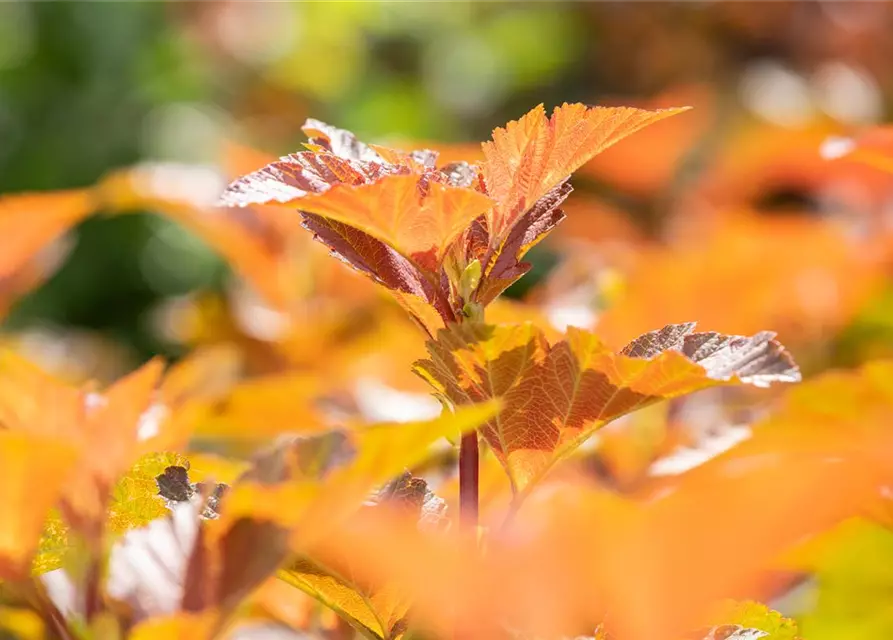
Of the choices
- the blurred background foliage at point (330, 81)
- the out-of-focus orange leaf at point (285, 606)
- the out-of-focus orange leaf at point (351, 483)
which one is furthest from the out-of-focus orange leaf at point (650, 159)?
the out-of-focus orange leaf at point (351, 483)

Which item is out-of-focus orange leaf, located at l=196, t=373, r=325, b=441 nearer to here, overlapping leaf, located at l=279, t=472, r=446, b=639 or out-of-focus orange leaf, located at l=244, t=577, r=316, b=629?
out-of-focus orange leaf, located at l=244, t=577, r=316, b=629

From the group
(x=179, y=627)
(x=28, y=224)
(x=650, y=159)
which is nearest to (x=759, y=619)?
(x=179, y=627)

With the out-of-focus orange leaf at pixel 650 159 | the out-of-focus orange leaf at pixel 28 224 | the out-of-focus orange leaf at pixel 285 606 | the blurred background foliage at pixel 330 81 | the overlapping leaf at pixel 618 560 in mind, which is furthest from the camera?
the blurred background foliage at pixel 330 81

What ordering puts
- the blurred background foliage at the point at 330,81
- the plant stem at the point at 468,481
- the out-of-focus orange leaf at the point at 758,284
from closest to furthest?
the plant stem at the point at 468,481 → the out-of-focus orange leaf at the point at 758,284 → the blurred background foliage at the point at 330,81

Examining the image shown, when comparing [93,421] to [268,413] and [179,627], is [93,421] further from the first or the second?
[268,413]

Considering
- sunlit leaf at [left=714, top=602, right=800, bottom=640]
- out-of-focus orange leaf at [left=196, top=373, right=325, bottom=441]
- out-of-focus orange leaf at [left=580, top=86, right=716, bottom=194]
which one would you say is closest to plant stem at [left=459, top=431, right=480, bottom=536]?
sunlit leaf at [left=714, top=602, right=800, bottom=640]

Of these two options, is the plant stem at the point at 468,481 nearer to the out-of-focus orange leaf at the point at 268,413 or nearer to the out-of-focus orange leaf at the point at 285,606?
the out-of-focus orange leaf at the point at 285,606
